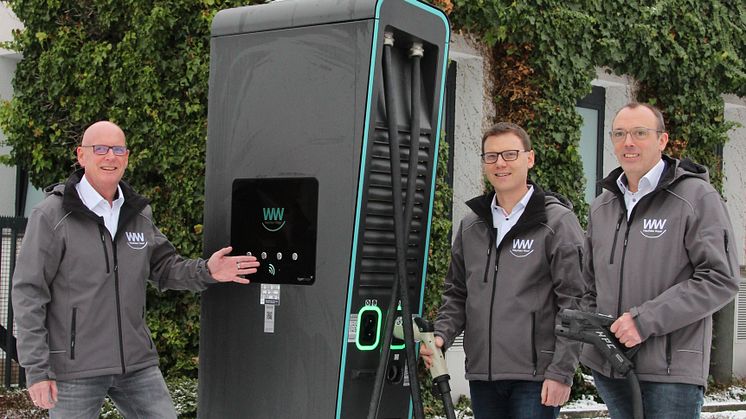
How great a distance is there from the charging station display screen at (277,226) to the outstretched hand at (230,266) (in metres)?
0.04

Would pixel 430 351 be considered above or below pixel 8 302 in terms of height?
above

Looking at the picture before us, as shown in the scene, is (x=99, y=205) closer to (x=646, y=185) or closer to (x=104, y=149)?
(x=104, y=149)

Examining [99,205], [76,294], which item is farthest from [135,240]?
[76,294]

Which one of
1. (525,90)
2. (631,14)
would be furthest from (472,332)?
(631,14)

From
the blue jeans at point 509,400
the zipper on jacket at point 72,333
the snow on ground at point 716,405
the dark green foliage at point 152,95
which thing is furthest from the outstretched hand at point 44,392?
the snow on ground at point 716,405

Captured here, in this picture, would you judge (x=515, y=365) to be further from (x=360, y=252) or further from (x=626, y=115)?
(x=626, y=115)

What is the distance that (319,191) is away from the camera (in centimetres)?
363

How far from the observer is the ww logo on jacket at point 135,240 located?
12.7 ft

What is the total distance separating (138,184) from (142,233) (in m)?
3.09

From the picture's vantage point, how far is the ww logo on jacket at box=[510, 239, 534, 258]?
147 inches

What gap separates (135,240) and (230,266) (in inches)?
15.4

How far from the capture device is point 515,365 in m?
3.69

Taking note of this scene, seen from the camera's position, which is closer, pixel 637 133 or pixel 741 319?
pixel 637 133

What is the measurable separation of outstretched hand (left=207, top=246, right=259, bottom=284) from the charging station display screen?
0.04 metres
